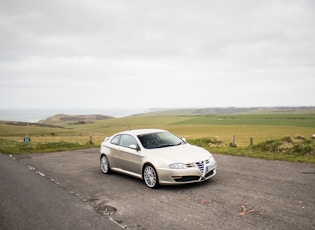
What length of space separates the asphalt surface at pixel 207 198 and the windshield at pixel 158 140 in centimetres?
126

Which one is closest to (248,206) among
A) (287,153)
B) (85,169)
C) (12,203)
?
(12,203)

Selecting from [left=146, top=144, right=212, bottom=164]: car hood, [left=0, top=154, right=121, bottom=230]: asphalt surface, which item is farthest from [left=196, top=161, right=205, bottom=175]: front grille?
[left=0, top=154, right=121, bottom=230]: asphalt surface

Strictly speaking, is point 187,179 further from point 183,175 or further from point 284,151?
point 284,151

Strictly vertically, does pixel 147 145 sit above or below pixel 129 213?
above

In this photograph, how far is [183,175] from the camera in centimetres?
814

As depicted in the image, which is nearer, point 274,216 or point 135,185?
point 274,216

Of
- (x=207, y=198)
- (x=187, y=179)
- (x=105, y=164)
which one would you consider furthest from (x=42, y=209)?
(x=105, y=164)

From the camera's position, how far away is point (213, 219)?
19.2 feet

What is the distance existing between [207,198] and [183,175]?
1043 millimetres

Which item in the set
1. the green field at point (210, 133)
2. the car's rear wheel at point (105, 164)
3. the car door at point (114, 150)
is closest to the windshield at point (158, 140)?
the car door at point (114, 150)

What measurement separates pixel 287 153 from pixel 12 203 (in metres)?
12.3

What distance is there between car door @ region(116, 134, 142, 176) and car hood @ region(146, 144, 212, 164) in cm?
51

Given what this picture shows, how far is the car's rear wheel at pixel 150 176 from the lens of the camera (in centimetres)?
855

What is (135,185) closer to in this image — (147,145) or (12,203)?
(147,145)
